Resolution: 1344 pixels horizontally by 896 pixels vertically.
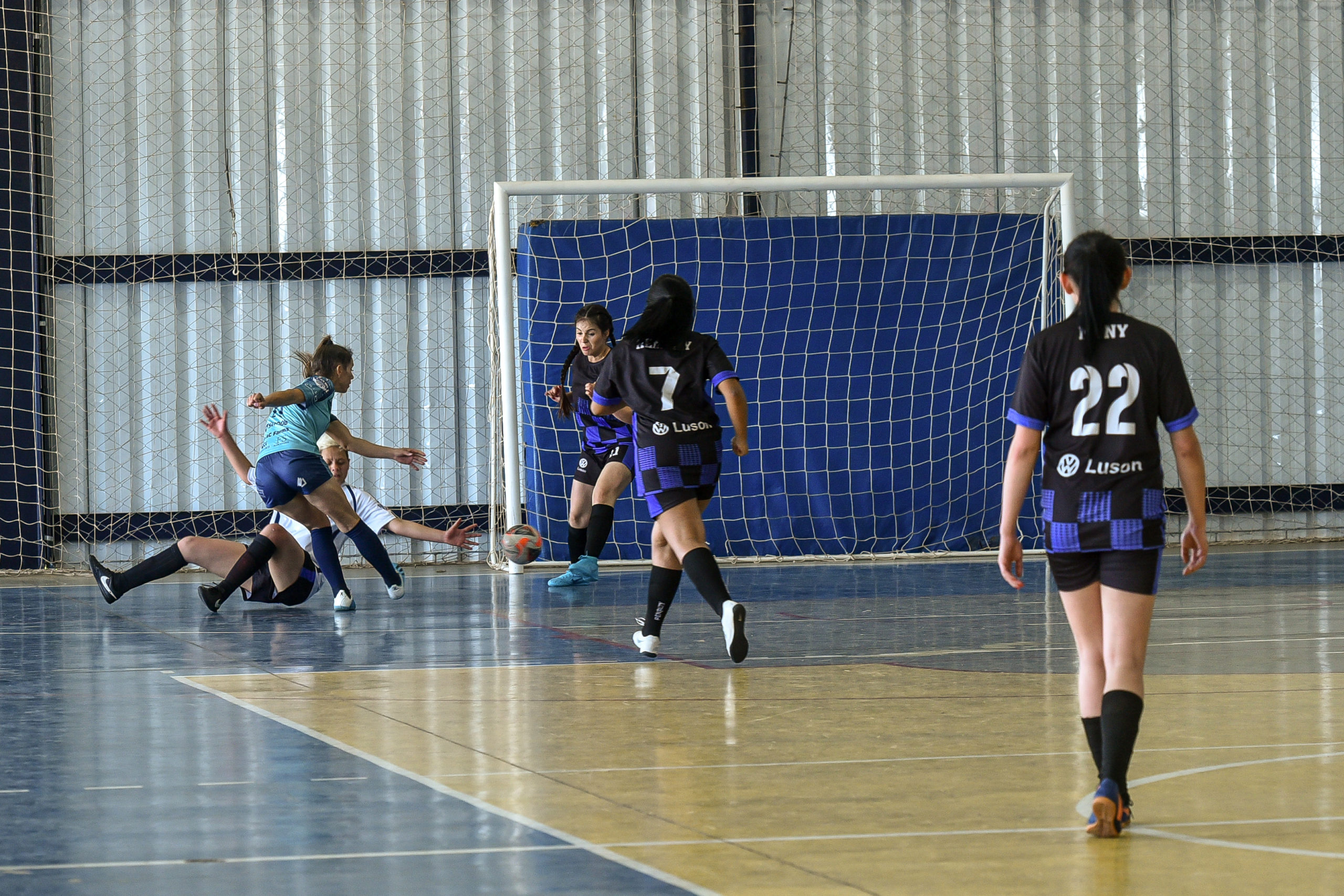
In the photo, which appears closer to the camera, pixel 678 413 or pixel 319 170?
pixel 678 413

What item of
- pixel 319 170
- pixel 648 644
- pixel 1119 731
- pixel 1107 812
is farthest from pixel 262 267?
pixel 1107 812

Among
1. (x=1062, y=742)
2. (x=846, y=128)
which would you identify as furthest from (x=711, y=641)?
(x=846, y=128)

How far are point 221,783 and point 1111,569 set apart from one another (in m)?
2.45

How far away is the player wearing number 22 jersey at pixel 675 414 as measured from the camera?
21.0ft

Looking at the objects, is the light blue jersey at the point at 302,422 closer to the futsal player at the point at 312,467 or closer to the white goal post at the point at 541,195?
the futsal player at the point at 312,467

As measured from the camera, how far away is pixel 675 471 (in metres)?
6.41

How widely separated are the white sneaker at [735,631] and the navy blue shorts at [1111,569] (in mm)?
2693

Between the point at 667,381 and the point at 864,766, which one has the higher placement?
the point at 667,381

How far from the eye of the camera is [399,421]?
13.6 metres

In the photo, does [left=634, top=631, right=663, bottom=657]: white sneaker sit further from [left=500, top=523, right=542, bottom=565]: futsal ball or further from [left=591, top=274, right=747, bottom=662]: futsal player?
[left=500, top=523, right=542, bottom=565]: futsal ball

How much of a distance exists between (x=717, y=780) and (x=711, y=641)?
3294 millimetres

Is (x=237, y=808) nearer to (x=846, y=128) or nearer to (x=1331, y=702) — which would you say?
(x=1331, y=702)

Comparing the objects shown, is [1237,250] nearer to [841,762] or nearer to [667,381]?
[667,381]

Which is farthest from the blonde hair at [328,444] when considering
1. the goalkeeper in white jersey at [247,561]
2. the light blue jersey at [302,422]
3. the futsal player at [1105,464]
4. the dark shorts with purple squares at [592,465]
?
the futsal player at [1105,464]
